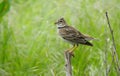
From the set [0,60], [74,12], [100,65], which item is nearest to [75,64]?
[100,65]

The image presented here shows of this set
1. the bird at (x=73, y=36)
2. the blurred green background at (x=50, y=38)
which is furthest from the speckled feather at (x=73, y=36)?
the blurred green background at (x=50, y=38)

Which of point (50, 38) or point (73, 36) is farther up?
point (73, 36)

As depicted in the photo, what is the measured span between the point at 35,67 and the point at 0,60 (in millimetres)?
412

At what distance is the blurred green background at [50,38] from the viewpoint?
6.96 meters

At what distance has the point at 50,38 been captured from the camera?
26.0 ft

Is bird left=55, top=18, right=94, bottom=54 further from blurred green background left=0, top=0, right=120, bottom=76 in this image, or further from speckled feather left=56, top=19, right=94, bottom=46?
blurred green background left=0, top=0, right=120, bottom=76

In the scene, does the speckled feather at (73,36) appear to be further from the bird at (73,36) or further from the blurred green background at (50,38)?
the blurred green background at (50,38)

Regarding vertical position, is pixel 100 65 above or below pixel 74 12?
below

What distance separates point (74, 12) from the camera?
27.3 feet

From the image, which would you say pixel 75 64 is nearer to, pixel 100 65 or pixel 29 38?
pixel 100 65

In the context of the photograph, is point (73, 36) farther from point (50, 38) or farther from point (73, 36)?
point (50, 38)

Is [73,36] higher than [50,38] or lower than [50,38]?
higher

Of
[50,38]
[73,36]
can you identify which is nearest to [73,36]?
[73,36]

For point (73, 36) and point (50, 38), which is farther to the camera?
point (50, 38)
